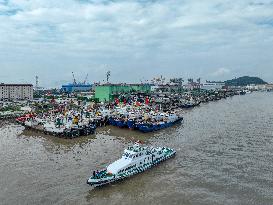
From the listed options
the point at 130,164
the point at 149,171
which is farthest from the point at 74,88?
the point at 130,164

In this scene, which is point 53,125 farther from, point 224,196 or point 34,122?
point 224,196

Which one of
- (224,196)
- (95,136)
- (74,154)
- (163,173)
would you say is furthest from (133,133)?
(224,196)

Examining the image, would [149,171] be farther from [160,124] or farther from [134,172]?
[160,124]

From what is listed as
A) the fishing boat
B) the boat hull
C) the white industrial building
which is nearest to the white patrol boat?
the boat hull

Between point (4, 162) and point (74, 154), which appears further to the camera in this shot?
point (74, 154)

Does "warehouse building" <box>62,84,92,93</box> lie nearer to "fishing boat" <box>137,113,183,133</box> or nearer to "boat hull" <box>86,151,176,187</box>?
"fishing boat" <box>137,113,183,133</box>

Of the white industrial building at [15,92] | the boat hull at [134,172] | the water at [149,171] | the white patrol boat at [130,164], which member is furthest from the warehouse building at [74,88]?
the white patrol boat at [130,164]

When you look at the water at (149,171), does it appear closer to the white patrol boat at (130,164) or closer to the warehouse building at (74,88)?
the white patrol boat at (130,164)
